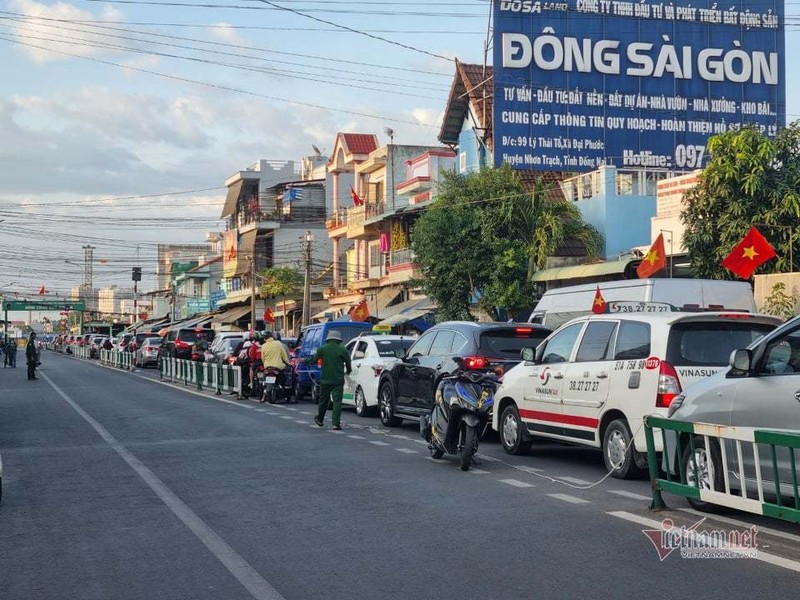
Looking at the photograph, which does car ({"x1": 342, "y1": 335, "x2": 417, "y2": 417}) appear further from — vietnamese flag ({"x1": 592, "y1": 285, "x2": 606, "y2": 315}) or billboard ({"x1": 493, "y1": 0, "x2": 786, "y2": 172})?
billboard ({"x1": 493, "y1": 0, "x2": 786, "y2": 172})

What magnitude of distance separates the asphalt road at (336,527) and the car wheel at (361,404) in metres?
5.08

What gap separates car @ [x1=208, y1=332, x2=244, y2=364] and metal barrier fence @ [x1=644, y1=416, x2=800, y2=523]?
2563 cm

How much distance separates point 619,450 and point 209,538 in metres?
5.16

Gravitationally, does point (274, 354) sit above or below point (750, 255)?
below

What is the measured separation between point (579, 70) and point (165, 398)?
1934 cm

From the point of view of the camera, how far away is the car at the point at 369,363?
21000mm

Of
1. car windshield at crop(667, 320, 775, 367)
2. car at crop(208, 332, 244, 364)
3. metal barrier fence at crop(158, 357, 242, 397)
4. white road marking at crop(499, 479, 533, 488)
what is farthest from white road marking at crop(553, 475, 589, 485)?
car at crop(208, 332, 244, 364)

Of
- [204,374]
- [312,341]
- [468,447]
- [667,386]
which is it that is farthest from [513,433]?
[204,374]

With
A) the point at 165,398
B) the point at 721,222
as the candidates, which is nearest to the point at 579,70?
the point at 721,222

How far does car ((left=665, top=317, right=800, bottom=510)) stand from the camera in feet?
27.9

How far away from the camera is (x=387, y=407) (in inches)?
762

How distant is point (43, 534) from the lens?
9047 mm

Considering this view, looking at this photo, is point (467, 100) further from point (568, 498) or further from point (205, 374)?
point (568, 498)

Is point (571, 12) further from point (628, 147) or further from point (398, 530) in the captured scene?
point (398, 530)
